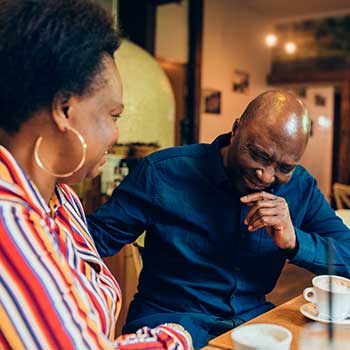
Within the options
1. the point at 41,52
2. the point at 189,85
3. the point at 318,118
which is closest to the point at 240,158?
the point at 41,52

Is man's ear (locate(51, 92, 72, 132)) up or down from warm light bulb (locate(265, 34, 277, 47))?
down

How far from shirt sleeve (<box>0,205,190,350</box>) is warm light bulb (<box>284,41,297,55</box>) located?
250 inches

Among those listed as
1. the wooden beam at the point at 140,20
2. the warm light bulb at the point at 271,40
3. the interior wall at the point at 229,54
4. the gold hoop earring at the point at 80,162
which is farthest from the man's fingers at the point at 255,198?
the warm light bulb at the point at 271,40

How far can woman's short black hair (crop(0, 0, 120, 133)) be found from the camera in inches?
30.1

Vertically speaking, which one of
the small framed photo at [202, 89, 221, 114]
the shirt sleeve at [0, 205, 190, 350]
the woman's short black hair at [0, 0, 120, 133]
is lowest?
the shirt sleeve at [0, 205, 190, 350]

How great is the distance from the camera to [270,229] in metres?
1.33

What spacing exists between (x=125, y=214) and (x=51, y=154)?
25.9 inches

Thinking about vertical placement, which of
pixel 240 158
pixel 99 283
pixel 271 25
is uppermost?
pixel 271 25

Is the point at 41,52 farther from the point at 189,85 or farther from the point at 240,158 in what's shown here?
the point at 189,85

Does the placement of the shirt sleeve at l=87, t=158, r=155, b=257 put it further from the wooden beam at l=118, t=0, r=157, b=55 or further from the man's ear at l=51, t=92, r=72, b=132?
the wooden beam at l=118, t=0, r=157, b=55

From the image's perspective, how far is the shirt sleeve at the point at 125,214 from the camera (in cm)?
144

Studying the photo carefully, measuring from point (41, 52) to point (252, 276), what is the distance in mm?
971

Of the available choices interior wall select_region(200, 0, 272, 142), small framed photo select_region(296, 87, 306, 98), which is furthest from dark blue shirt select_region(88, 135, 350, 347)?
small framed photo select_region(296, 87, 306, 98)

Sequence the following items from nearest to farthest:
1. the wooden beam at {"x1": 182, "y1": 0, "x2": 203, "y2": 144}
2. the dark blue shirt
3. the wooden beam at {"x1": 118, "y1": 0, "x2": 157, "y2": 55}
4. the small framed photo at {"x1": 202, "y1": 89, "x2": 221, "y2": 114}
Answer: the dark blue shirt < the wooden beam at {"x1": 118, "y1": 0, "x2": 157, "y2": 55} < the wooden beam at {"x1": 182, "y1": 0, "x2": 203, "y2": 144} < the small framed photo at {"x1": 202, "y1": 89, "x2": 221, "y2": 114}
